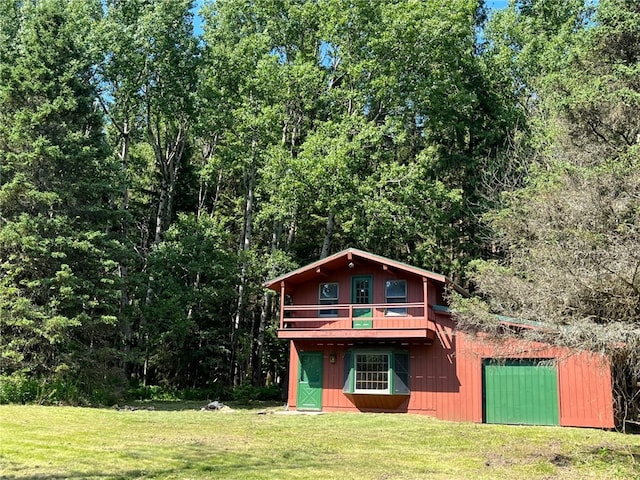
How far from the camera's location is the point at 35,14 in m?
19.3

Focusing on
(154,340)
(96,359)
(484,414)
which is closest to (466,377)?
(484,414)

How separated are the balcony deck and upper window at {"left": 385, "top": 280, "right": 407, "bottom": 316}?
0.03 metres

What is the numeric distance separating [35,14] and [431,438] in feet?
59.6

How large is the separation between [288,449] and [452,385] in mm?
8889

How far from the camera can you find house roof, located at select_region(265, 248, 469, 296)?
17.9 metres

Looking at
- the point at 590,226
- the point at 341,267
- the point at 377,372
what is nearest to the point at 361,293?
the point at 341,267

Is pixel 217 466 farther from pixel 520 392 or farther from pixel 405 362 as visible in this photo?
pixel 520 392

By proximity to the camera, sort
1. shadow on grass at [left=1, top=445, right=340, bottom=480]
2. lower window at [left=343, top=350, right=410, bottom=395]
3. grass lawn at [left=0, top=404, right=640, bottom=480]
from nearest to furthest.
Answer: shadow on grass at [left=1, top=445, right=340, bottom=480], grass lawn at [left=0, top=404, right=640, bottom=480], lower window at [left=343, top=350, right=410, bottom=395]

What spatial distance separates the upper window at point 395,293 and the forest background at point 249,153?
8.26ft

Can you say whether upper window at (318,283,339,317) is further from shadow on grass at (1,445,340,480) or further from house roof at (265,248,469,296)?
shadow on grass at (1,445,340,480)

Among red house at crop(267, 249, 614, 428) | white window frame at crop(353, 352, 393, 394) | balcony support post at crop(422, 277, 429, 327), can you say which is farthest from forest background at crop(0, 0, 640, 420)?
white window frame at crop(353, 352, 393, 394)

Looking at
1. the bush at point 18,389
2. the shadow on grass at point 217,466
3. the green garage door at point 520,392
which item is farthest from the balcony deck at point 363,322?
the shadow on grass at point 217,466

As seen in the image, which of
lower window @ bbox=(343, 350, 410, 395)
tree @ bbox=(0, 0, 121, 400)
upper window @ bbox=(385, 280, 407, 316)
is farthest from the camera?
upper window @ bbox=(385, 280, 407, 316)

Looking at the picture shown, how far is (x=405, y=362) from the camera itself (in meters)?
17.9
